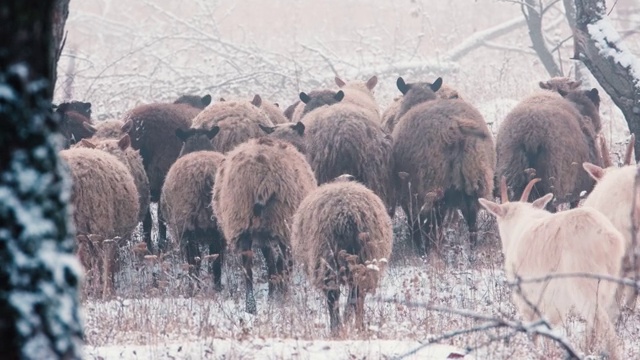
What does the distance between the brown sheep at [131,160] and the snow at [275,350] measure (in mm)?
4126

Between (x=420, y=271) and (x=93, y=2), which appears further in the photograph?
(x=93, y=2)

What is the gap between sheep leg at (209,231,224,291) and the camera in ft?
29.3

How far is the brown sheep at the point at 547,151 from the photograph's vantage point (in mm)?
9773

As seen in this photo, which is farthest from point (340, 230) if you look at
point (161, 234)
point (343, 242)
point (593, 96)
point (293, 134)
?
point (593, 96)

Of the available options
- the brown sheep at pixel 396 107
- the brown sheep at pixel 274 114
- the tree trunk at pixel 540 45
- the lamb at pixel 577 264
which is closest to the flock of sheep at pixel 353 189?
the lamb at pixel 577 264

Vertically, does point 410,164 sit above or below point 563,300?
above

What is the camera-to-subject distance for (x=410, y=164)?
9797 mm

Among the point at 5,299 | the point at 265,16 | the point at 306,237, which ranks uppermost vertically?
the point at 265,16

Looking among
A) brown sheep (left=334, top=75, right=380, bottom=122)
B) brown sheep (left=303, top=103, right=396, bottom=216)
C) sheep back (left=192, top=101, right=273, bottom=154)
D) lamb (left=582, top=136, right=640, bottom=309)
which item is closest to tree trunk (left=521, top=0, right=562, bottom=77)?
brown sheep (left=334, top=75, right=380, bottom=122)

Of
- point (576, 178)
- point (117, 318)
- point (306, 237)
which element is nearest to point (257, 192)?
point (306, 237)

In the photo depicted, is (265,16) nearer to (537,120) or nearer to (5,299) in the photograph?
(537,120)

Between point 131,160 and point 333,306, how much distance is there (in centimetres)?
354

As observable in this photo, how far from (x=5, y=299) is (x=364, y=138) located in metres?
7.83

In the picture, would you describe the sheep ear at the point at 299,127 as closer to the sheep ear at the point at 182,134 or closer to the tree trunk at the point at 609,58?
the sheep ear at the point at 182,134
